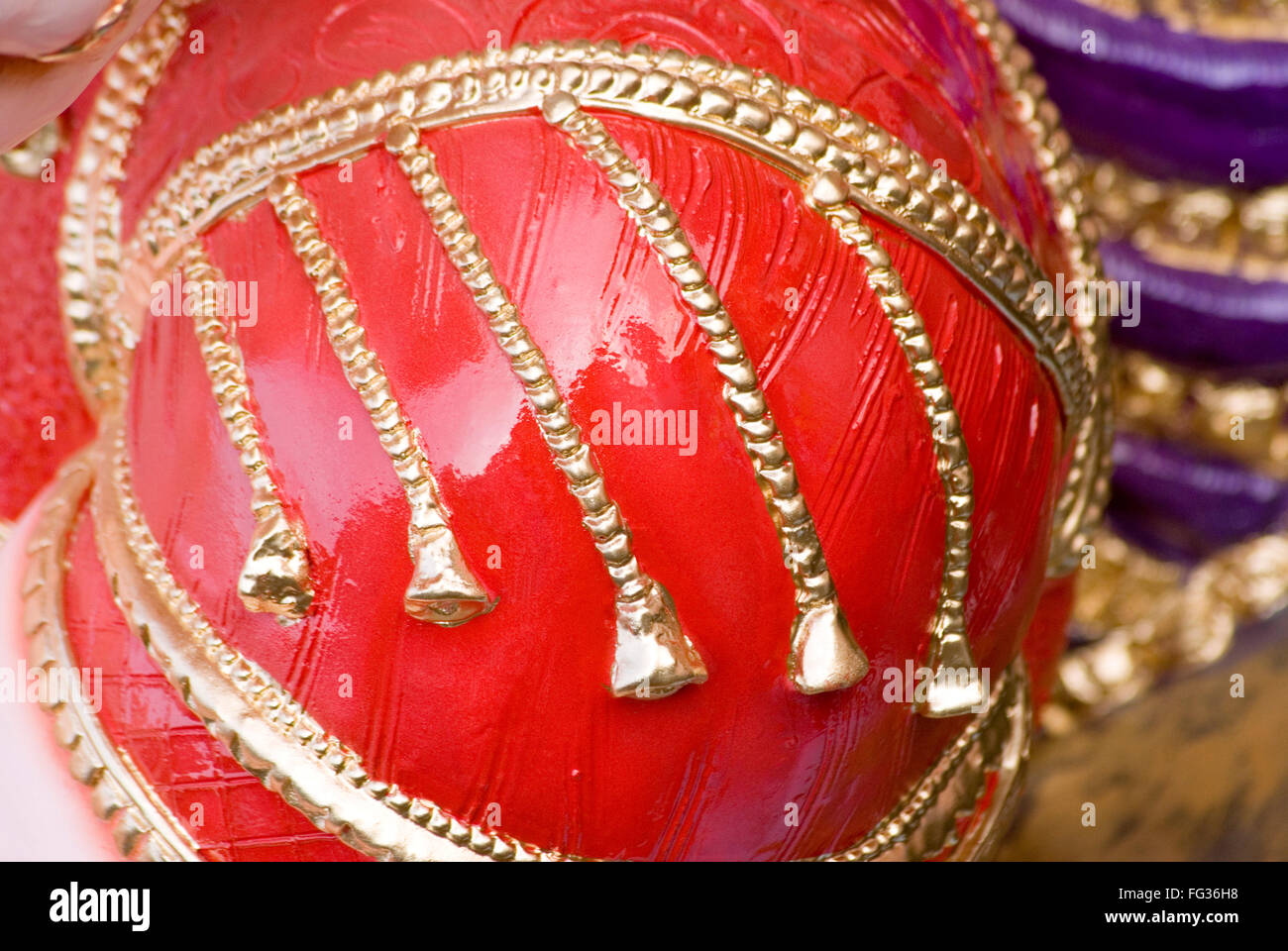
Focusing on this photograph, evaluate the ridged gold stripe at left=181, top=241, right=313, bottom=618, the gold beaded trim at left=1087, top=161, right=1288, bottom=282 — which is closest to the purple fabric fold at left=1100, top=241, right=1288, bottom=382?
the gold beaded trim at left=1087, top=161, right=1288, bottom=282

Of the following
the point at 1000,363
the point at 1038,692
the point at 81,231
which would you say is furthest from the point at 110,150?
the point at 1038,692

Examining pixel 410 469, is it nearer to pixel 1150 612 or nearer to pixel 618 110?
pixel 618 110

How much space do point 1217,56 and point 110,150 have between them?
0.57m

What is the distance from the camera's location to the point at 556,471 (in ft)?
1.39

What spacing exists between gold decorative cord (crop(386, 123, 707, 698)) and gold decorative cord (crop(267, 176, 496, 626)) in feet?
0.13

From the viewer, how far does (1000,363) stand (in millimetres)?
482

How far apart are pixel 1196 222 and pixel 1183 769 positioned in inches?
13.0

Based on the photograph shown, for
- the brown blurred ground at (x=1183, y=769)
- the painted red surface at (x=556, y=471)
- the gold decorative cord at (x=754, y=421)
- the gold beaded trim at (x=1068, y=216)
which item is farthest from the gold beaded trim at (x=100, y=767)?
the brown blurred ground at (x=1183, y=769)

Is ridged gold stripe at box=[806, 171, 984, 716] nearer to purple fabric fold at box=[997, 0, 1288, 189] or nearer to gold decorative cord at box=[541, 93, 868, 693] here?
gold decorative cord at box=[541, 93, 868, 693]

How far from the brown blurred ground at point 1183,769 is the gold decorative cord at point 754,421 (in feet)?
1.39

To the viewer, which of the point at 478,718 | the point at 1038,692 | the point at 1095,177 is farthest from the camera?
the point at 1095,177

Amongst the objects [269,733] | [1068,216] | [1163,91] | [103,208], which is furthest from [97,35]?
[1163,91]

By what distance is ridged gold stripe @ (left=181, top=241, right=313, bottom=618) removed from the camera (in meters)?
0.43
